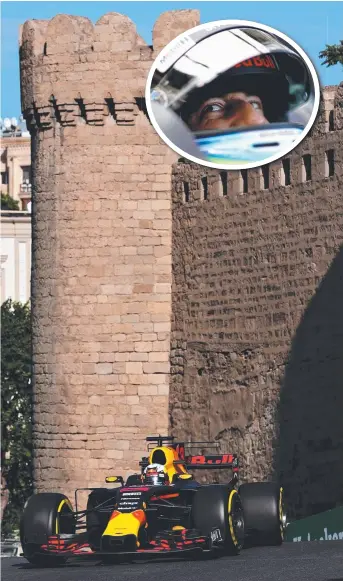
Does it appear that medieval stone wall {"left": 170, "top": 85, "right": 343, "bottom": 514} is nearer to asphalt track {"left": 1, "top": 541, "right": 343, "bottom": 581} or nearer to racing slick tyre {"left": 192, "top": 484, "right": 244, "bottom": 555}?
asphalt track {"left": 1, "top": 541, "right": 343, "bottom": 581}

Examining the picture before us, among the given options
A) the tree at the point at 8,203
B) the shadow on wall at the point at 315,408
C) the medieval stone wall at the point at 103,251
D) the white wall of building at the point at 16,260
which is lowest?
the shadow on wall at the point at 315,408

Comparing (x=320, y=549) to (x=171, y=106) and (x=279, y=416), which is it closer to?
(x=279, y=416)

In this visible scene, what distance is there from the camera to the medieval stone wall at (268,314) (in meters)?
24.0

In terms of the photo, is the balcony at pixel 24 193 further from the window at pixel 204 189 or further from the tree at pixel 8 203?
the window at pixel 204 189

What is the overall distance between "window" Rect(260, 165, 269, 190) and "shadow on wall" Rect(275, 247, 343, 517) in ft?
6.47

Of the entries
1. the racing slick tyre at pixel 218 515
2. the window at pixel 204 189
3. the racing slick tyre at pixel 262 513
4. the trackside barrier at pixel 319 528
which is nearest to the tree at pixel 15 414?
the window at pixel 204 189

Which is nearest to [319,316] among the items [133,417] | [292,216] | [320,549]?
[292,216]

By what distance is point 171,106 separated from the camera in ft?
86.8

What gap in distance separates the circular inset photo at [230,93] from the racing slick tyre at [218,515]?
8364 mm

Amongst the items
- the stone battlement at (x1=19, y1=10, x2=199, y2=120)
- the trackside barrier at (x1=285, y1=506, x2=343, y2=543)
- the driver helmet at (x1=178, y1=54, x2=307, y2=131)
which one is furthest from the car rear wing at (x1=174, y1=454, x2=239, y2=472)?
the stone battlement at (x1=19, y1=10, x2=199, y2=120)

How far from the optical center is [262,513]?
59.7 ft

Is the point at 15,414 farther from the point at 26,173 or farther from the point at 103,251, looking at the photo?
the point at 26,173

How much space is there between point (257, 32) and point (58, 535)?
9.74 meters

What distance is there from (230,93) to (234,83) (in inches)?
5.7
